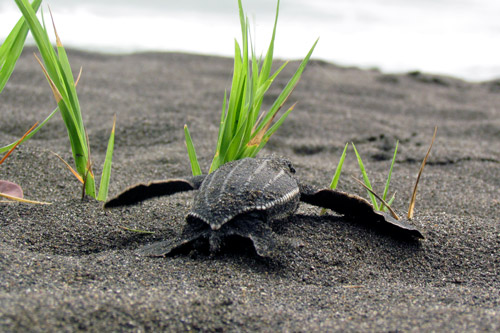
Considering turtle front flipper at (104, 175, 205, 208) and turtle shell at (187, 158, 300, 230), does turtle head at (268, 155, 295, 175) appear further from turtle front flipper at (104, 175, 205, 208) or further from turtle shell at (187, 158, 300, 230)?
turtle front flipper at (104, 175, 205, 208)

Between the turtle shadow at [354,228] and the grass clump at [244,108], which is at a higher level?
the grass clump at [244,108]

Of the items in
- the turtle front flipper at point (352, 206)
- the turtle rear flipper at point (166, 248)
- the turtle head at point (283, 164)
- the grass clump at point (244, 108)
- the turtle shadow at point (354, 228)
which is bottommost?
the turtle rear flipper at point (166, 248)

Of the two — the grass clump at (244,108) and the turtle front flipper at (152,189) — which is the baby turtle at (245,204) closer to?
the turtle front flipper at (152,189)

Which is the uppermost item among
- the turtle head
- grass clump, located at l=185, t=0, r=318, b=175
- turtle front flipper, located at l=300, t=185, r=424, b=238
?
grass clump, located at l=185, t=0, r=318, b=175

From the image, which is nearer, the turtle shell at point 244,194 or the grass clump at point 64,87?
the turtle shell at point 244,194

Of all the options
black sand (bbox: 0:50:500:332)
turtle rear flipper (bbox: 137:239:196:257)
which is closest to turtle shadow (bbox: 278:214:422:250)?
black sand (bbox: 0:50:500:332)

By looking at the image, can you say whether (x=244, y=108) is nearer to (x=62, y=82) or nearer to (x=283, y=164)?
(x=283, y=164)

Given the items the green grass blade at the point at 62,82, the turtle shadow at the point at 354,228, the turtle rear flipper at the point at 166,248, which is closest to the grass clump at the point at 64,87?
the green grass blade at the point at 62,82

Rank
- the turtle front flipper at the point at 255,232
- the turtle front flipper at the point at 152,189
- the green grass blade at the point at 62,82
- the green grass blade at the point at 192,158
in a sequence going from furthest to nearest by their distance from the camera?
the green grass blade at the point at 192,158 → the turtle front flipper at the point at 152,189 → the green grass blade at the point at 62,82 → the turtle front flipper at the point at 255,232
